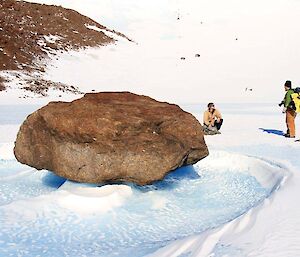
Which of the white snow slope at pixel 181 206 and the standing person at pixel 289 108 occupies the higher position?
the standing person at pixel 289 108

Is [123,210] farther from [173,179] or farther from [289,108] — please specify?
[289,108]

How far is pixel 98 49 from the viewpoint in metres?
38.4

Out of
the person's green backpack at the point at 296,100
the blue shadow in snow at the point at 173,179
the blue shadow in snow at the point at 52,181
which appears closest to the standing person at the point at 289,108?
the person's green backpack at the point at 296,100

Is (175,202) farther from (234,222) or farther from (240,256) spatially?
(240,256)

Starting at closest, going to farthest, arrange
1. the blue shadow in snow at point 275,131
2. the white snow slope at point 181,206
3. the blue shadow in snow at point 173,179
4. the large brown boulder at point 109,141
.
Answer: the white snow slope at point 181,206 → the large brown boulder at point 109,141 → the blue shadow in snow at point 173,179 → the blue shadow in snow at point 275,131

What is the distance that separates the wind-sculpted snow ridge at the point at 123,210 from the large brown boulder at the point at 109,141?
350 mm

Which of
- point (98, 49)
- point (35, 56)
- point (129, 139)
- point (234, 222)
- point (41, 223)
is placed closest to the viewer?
point (234, 222)

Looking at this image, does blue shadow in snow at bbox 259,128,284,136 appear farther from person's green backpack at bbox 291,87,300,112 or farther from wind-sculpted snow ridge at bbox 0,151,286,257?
wind-sculpted snow ridge at bbox 0,151,286,257

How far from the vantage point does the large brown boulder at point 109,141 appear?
6320 millimetres

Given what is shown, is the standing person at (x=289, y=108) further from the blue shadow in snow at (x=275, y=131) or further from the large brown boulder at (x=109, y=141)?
the large brown boulder at (x=109, y=141)

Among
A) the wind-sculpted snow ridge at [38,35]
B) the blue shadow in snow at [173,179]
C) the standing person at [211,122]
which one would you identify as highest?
the wind-sculpted snow ridge at [38,35]

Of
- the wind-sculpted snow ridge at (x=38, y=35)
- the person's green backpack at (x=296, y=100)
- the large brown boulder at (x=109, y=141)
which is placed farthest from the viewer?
the wind-sculpted snow ridge at (x=38, y=35)

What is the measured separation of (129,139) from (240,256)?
9.38ft

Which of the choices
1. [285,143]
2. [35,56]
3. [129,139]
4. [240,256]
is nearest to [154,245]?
[240,256]
